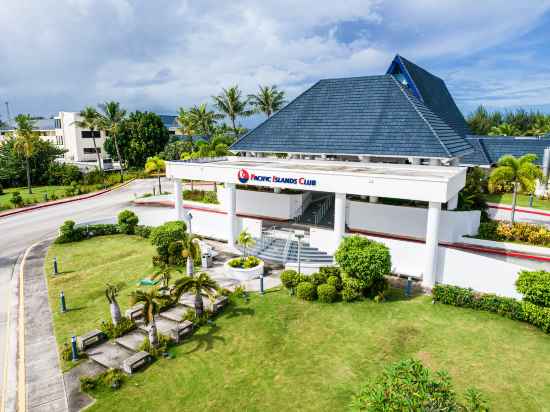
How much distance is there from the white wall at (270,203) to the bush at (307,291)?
9857mm

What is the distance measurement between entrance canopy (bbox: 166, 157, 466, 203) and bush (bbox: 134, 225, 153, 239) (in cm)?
521

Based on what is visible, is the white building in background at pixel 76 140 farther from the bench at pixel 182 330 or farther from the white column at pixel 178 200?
the bench at pixel 182 330

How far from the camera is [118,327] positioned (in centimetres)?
1630

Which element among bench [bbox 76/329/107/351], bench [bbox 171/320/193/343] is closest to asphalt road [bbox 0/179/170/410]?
bench [bbox 76/329/107/351]

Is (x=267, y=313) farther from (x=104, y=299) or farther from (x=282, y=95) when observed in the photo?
(x=282, y=95)

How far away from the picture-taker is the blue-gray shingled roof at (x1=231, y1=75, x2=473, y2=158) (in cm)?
2708

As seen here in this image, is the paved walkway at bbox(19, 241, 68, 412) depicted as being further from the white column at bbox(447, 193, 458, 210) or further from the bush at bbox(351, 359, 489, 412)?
the white column at bbox(447, 193, 458, 210)

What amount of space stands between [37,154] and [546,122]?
10373 cm

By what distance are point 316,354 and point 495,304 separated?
31.9 feet

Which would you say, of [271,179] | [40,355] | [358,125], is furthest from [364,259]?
[40,355]

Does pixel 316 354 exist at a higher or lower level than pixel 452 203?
lower

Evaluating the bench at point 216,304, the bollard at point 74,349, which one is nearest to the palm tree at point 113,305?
the bollard at point 74,349

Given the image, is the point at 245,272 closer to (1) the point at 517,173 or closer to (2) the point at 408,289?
(2) the point at 408,289

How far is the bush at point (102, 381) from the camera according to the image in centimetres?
1299
